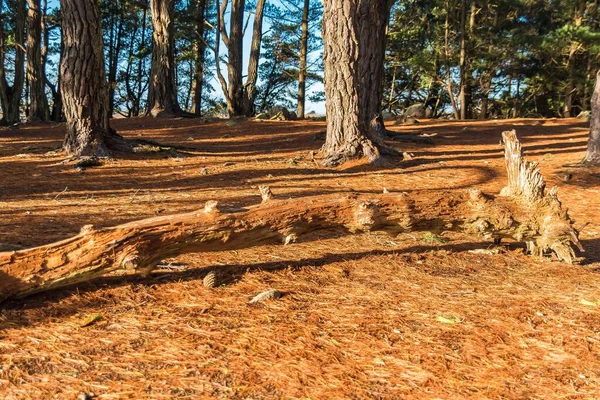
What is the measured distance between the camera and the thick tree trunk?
18.1 m

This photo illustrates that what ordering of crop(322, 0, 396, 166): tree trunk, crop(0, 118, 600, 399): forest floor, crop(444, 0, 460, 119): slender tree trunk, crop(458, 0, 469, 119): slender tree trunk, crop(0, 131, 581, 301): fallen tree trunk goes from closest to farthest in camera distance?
crop(0, 118, 600, 399): forest floor → crop(0, 131, 581, 301): fallen tree trunk → crop(322, 0, 396, 166): tree trunk → crop(458, 0, 469, 119): slender tree trunk → crop(444, 0, 460, 119): slender tree trunk

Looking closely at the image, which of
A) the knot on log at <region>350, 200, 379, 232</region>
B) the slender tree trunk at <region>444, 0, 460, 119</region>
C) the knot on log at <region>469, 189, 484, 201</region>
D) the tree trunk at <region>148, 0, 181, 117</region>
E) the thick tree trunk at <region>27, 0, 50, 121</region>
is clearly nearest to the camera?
the knot on log at <region>350, 200, 379, 232</region>

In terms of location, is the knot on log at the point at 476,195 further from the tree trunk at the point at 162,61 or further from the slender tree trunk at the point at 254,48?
the slender tree trunk at the point at 254,48

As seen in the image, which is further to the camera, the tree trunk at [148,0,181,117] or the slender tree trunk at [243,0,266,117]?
the slender tree trunk at [243,0,266,117]

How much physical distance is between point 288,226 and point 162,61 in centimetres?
1451

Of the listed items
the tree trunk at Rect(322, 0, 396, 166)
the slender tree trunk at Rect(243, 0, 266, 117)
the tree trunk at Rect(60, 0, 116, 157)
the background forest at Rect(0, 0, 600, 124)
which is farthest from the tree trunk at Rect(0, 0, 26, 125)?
the tree trunk at Rect(322, 0, 396, 166)

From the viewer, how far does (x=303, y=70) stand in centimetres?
2081

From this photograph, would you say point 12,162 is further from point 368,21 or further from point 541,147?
point 541,147

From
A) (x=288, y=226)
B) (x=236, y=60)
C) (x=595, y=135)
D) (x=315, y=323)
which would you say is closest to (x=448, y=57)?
(x=236, y=60)

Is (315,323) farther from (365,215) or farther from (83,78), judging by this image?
(83,78)

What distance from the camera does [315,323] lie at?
A: 3.01 m

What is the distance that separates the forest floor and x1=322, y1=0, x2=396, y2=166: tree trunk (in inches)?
129

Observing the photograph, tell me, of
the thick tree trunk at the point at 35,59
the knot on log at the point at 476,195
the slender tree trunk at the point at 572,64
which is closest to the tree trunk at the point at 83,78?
the knot on log at the point at 476,195

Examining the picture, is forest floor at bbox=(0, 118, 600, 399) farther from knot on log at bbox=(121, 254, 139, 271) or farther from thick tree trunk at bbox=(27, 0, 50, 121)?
thick tree trunk at bbox=(27, 0, 50, 121)
